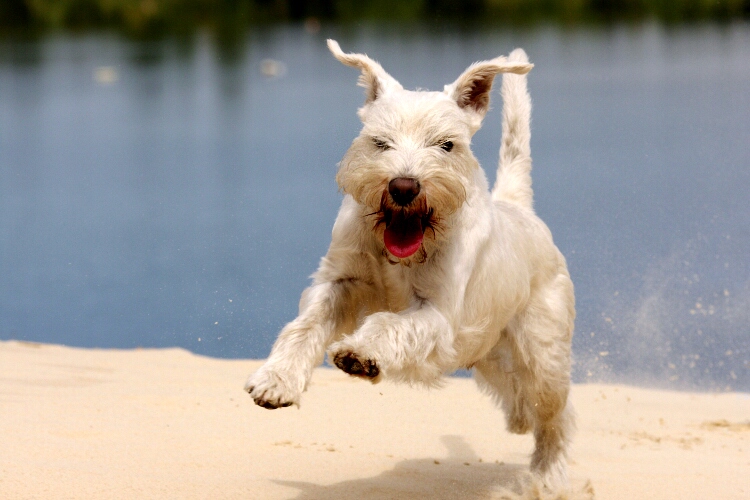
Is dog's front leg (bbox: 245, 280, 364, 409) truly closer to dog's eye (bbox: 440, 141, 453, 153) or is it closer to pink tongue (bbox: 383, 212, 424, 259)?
pink tongue (bbox: 383, 212, 424, 259)

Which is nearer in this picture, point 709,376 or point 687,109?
point 709,376

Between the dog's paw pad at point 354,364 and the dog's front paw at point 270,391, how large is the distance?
26 cm

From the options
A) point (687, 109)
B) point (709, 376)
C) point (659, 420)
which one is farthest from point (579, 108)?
point (659, 420)

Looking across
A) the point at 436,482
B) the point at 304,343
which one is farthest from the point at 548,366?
Answer: the point at 304,343

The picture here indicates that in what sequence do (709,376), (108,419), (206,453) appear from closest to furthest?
(206,453) → (108,419) → (709,376)

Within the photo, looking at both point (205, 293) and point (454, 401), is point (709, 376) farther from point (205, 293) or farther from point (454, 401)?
point (205, 293)

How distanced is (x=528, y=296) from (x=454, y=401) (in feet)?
9.60

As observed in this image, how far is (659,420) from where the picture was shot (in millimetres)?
9133

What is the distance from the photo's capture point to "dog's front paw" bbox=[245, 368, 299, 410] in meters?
5.05

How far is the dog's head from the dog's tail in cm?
155

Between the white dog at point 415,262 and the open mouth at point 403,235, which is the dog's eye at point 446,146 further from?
the open mouth at point 403,235

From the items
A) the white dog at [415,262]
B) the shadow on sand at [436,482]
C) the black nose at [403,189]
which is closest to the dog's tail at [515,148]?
the white dog at [415,262]

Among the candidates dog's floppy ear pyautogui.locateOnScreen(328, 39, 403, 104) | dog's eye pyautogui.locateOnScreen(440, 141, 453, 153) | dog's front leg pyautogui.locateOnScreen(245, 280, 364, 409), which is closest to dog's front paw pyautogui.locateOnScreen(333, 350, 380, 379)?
dog's front leg pyautogui.locateOnScreen(245, 280, 364, 409)

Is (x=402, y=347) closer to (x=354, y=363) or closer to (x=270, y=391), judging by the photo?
(x=354, y=363)
